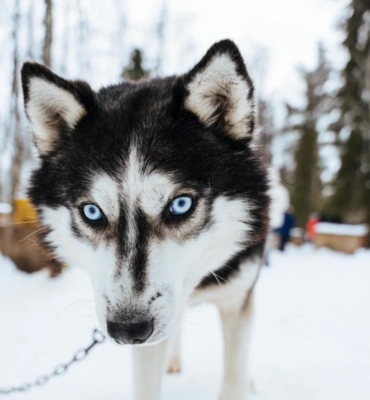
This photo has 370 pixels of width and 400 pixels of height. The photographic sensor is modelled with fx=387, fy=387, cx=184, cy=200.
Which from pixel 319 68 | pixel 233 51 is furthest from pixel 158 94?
pixel 319 68

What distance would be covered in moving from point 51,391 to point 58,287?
9.44ft

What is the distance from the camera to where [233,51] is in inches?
60.7

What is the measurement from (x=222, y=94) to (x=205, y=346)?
7.91 feet

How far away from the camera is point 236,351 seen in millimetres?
2043

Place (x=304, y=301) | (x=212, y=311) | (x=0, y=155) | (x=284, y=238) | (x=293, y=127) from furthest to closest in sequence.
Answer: (x=293, y=127)
(x=284, y=238)
(x=0, y=155)
(x=304, y=301)
(x=212, y=311)

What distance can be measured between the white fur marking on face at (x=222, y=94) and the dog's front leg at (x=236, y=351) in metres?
0.96

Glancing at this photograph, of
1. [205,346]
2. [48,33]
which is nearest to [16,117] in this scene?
[48,33]

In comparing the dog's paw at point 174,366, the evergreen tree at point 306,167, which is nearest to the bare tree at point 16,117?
the dog's paw at point 174,366

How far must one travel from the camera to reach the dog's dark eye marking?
1.55 meters

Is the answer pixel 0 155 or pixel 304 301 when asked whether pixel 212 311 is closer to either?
pixel 304 301

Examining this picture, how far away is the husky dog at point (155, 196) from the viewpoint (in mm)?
1418

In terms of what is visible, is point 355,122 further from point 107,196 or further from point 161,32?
point 107,196

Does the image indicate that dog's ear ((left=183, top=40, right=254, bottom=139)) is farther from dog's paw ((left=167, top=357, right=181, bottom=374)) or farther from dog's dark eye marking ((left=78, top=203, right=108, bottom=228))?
dog's paw ((left=167, top=357, right=181, bottom=374))

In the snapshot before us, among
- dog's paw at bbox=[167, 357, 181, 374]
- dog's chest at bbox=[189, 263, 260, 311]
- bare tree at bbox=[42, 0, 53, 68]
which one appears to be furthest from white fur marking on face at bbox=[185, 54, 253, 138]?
bare tree at bbox=[42, 0, 53, 68]
